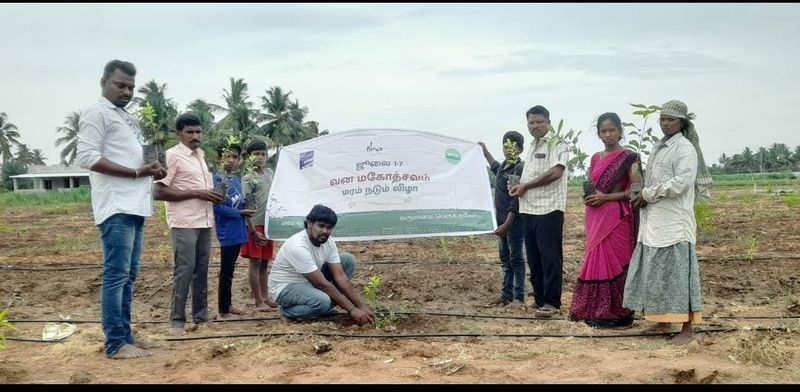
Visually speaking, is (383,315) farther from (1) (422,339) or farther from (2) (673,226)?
(2) (673,226)

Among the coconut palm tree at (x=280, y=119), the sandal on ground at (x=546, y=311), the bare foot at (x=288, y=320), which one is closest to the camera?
the bare foot at (x=288, y=320)

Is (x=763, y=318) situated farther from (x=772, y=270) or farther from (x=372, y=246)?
(x=372, y=246)

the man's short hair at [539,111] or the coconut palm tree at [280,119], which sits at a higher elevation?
the coconut palm tree at [280,119]

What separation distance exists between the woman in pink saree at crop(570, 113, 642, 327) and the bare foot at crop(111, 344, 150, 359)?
328 cm

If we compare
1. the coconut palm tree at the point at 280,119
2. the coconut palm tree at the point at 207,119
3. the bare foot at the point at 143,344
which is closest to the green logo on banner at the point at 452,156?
the bare foot at the point at 143,344

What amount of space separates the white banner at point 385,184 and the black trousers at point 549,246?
0.67 m

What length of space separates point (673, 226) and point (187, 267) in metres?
3.62

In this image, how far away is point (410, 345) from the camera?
14.3ft

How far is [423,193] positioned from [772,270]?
4.32m

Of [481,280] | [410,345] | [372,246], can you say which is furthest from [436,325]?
[372,246]

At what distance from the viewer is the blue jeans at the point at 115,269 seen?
158 inches

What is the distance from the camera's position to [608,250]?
502 centimetres

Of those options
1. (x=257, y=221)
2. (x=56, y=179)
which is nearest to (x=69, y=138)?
(x=56, y=179)

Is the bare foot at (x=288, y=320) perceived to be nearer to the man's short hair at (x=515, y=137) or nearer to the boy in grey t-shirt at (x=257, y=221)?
the boy in grey t-shirt at (x=257, y=221)
